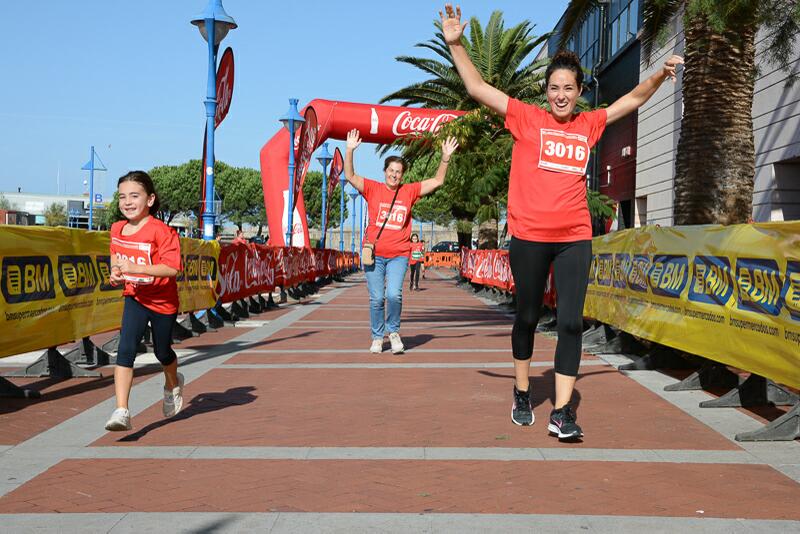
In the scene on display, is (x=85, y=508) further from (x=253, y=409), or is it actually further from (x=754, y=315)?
(x=754, y=315)

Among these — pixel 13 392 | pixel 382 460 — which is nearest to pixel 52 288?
pixel 13 392

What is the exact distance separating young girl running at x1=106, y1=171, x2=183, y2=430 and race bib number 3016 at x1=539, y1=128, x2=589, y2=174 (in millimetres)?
2252

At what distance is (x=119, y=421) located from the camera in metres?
5.23

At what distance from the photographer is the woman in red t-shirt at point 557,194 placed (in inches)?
208

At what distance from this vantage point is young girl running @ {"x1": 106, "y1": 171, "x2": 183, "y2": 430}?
5352mm

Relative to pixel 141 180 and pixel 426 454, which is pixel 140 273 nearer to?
pixel 141 180

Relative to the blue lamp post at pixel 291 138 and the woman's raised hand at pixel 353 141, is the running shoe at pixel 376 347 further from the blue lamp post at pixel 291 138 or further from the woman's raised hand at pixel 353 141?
the blue lamp post at pixel 291 138

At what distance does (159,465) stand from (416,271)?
23.3 m

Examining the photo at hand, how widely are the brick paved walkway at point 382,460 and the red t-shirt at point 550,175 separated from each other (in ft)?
4.11

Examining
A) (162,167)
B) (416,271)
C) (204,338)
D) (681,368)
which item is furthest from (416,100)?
(162,167)

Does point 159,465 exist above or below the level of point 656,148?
below

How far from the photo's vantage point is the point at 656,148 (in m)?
31.0

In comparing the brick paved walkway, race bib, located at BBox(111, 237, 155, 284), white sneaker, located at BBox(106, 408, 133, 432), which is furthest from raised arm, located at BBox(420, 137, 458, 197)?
white sneaker, located at BBox(106, 408, 133, 432)

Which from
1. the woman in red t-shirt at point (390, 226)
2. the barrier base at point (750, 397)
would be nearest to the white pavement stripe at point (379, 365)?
the woman in red t-shirt at point (390, 226)
